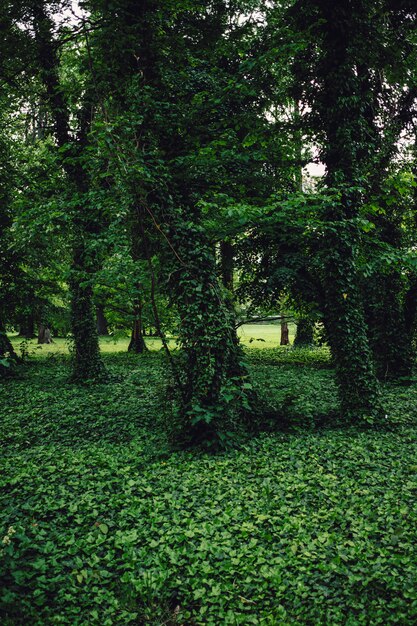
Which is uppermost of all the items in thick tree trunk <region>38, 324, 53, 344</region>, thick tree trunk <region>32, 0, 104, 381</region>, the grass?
thick tree trunk <region>32, 0, 104, 381</region>

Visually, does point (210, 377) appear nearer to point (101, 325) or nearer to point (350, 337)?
point (350, 337)

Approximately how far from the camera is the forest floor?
3.98 metres

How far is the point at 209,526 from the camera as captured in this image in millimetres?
5078

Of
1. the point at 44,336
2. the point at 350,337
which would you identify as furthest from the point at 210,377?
the point at 44,336

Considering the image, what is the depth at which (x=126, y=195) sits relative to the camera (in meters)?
7.07

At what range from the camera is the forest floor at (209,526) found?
398cm

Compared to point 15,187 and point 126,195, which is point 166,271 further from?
point 15,187

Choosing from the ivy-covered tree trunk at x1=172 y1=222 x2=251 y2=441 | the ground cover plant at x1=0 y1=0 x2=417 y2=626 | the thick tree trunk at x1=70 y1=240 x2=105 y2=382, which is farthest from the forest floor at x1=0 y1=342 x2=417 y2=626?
the thick tree trunk at x1=70 y1=240 x2=105 y2=382

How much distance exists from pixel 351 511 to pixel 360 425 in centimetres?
348

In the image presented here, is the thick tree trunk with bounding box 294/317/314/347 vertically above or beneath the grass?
above

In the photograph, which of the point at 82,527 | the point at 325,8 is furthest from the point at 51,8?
the point at 82,527

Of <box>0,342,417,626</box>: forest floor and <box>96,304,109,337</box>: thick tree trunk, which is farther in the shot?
<box>96,304,109,337</box>: thick tree trunk

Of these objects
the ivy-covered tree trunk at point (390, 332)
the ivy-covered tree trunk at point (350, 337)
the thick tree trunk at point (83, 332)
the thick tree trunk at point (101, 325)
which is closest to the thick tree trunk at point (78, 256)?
the thick tree trunk at point (83, 332)

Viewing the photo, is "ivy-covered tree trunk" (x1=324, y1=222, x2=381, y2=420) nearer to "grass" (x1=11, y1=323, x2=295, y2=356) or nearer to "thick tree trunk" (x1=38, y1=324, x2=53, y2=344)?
"grass" (x1=11, y1=323, x2=295, y2=356)
